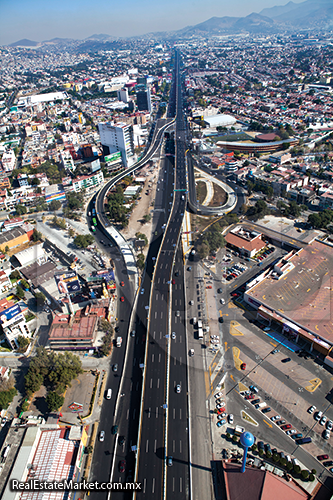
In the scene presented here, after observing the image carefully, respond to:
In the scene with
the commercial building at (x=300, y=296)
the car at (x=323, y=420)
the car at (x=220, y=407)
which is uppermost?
the commercial building at (x=300, y=296)

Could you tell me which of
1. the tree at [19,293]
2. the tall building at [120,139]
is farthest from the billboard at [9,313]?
the tall building at [120,139]

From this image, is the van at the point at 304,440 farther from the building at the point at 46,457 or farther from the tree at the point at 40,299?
the tree at the point at 40,299

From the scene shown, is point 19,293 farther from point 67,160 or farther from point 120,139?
point 120,139

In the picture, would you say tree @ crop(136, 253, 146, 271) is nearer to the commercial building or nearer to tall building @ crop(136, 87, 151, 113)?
the commercial building

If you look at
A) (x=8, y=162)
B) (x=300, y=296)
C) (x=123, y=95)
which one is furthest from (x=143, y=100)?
(x=300, y=296)

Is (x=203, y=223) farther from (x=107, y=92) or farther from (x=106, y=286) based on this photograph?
(x=107, y=92)

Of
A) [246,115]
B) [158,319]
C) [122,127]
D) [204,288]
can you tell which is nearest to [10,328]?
[158,319]
